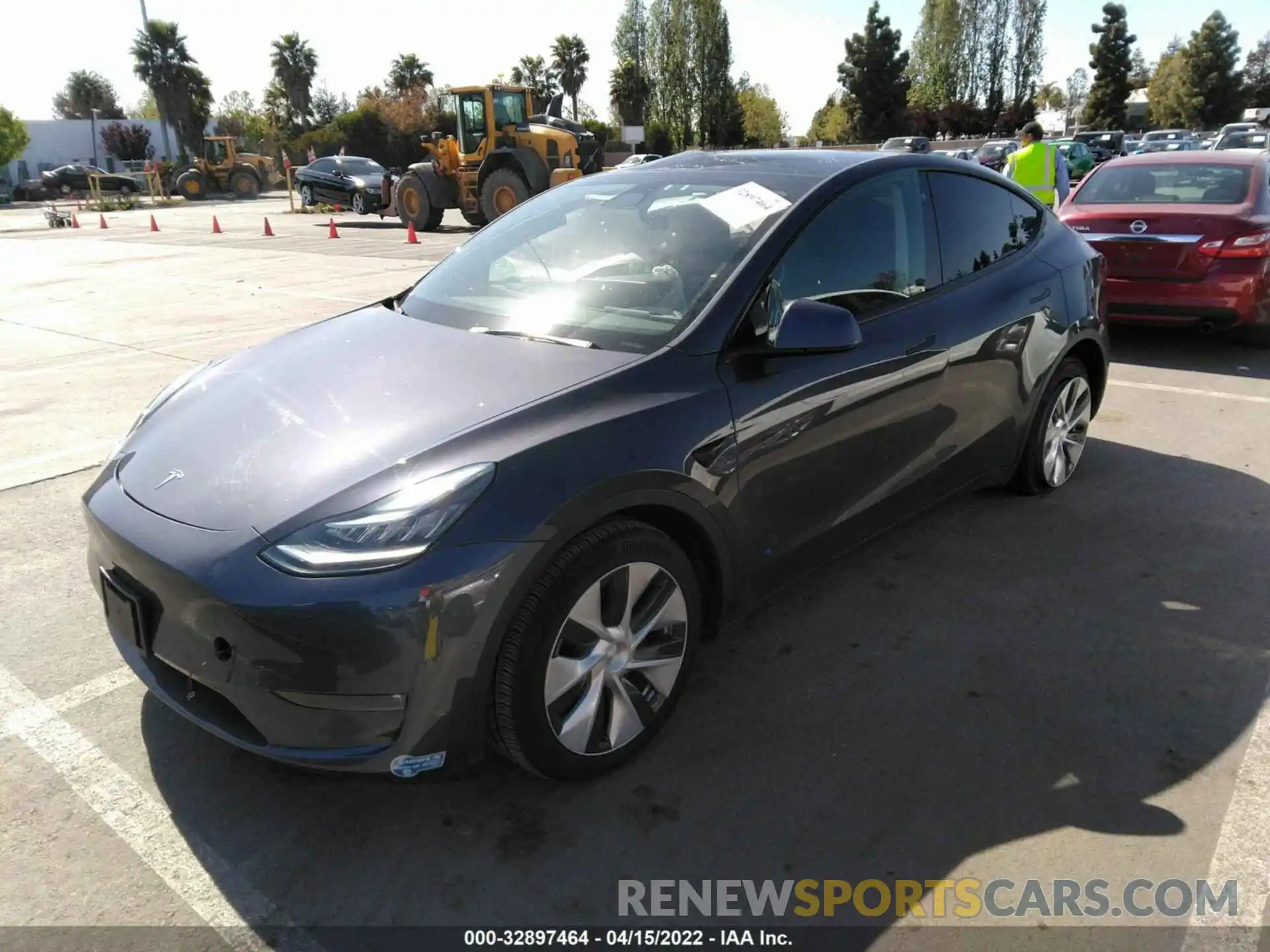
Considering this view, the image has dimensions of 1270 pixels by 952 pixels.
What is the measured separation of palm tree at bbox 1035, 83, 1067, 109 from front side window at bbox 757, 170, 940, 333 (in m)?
98.6

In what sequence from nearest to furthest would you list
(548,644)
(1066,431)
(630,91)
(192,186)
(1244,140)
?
1. (548,644)
2. (1066,431)
3. (1244,140)
4. (192,186)
5. (630,91)

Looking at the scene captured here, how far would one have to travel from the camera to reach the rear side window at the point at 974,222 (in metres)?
3.83

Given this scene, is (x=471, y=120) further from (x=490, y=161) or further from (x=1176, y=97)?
(x=1176, y=97)

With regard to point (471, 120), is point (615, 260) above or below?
below

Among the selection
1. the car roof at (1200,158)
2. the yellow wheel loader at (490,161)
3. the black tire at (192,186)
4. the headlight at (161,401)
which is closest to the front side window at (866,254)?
the headlight at (161,401)

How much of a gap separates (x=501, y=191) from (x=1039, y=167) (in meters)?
12.6

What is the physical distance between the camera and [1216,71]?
71.8 metres

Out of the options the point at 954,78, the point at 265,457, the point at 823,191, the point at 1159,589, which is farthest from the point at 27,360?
the point at 954,78

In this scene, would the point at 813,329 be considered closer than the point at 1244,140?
Yes

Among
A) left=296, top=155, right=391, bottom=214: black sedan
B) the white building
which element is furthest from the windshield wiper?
the white building

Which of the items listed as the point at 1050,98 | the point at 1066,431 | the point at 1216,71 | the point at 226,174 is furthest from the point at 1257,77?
the point at 1066,431

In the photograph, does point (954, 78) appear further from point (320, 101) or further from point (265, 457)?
point (265, 457)

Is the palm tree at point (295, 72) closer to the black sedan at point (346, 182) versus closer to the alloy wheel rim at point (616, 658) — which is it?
the black sedan at point (346, 182)

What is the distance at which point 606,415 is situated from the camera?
2.57m
